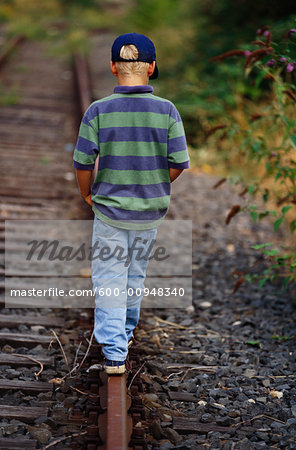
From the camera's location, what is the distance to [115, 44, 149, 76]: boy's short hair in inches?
98.9

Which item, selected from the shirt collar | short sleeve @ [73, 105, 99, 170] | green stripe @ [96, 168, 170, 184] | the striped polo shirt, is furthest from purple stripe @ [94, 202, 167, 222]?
the shirt collar

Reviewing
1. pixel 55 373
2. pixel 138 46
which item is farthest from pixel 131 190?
pixel 55 373

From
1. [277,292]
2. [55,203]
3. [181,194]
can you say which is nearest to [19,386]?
[277,292]

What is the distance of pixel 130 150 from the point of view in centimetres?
260

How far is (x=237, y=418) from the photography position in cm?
263

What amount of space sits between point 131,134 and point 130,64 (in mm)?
303

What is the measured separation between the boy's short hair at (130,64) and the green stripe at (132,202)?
0.55 meters

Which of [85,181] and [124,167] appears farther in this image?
[85,181]

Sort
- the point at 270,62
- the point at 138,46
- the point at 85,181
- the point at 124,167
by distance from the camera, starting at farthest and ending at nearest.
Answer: the point at 270,62
the point at 85,181
the point at 124,167
the point at 138,46

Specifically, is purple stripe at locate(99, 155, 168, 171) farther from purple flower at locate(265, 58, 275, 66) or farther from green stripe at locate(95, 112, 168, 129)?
purple flower at locate(265, 58, 275, 66)

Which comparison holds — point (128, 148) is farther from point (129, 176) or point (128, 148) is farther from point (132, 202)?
point (132, 202)

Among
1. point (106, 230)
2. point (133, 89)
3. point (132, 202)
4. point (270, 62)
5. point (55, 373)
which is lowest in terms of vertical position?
point (55, 373)

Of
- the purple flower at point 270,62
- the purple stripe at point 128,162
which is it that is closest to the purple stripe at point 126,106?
the purple stripe at point 128,162

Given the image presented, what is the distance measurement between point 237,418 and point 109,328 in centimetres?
71
